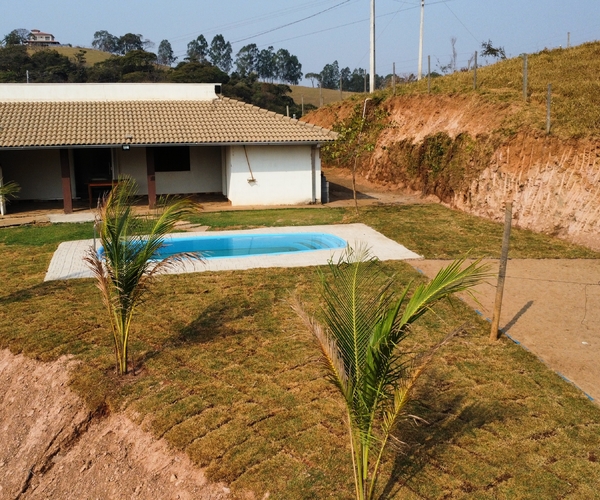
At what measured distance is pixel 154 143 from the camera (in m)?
19.7

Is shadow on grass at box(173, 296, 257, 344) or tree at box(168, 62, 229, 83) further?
tree at box(168, 62, 229, 83)

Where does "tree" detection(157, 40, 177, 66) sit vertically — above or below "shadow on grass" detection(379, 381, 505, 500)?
above

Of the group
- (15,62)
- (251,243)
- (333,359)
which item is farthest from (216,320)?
(15,62)

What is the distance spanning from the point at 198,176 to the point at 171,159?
118 cm

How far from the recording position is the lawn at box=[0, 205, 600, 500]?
5566mm

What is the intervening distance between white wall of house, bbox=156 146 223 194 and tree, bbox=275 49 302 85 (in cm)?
8806

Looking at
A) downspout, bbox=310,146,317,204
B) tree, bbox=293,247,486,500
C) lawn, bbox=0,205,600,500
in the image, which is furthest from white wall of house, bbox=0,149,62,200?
tree, bbox=293,247,486,500

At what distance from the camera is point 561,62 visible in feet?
75.0

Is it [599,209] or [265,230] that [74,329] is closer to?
[265,230]

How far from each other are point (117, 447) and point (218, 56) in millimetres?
108279

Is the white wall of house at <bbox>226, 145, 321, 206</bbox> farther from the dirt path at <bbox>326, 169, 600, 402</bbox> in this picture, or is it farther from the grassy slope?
the dirt path at <bbox>326, 169, 600, 402</bbox>

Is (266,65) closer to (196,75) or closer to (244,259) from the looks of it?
(196,75)

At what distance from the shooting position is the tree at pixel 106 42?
113 meters

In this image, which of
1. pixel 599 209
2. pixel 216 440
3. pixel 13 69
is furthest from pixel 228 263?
pixel 13 69
